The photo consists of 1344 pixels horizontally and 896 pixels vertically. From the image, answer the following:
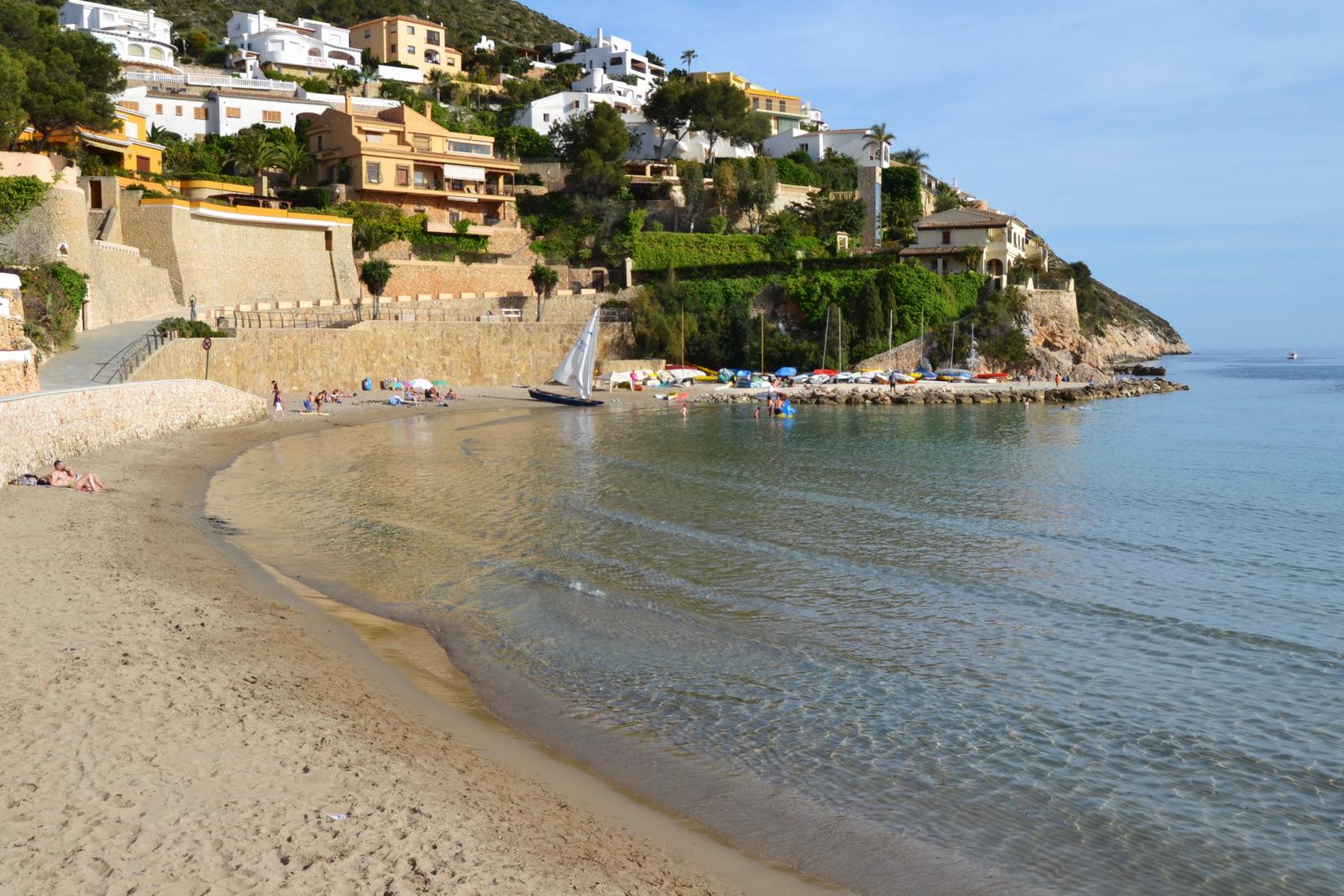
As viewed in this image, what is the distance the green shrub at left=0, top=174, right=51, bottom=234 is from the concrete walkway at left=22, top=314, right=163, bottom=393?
15.2 ft

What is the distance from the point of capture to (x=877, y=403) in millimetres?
50781

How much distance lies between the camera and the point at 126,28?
81812 millimetres

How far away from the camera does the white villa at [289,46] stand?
8631cm

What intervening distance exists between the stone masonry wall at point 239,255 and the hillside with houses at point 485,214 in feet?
0.36

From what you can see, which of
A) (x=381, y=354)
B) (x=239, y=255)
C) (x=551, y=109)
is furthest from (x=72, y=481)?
(x=551, y=109)

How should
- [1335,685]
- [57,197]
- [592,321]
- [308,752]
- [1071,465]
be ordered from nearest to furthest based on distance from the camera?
[308,752]
[1335,685]
[1071,465]
[57,197]
[592,321]

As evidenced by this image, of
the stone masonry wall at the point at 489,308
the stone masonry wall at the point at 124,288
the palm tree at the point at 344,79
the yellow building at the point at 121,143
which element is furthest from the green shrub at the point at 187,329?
the palm tree at the point at 344,79

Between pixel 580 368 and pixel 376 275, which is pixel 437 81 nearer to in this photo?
pixel 376 275

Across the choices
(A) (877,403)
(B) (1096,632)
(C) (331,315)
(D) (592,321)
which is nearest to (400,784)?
(B) (1096,632)

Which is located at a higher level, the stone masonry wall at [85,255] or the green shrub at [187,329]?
the stone masonry wall at [85,255]

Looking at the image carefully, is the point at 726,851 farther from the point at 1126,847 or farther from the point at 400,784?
the point at 1126,847

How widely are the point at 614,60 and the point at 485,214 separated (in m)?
52.5

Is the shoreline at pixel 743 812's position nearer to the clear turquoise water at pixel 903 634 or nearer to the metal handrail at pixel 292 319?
the clear turquoise water at pixel 903 634

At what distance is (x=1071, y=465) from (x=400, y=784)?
26312mm
